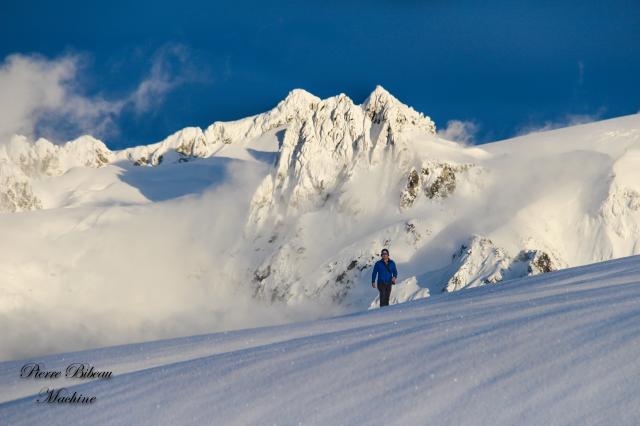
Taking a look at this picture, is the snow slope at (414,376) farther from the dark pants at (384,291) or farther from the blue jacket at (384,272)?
the dark pants at (384,291)

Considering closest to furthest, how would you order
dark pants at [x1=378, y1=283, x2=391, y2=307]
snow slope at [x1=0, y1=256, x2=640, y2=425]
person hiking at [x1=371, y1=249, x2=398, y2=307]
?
snow slope at [x1=0, y1=256, x2=640, y2=425]
person hiking at [x1=371, y1=249, x2=398, y2=307]
dark pants at [x1=378, y1=283, x2=391, y2=307]

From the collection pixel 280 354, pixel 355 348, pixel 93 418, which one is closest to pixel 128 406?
pixel 93 418

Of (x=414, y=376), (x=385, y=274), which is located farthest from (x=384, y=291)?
(x=414, y=376)

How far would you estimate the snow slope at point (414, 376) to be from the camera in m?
9.45

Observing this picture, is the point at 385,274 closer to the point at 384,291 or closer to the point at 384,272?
the point at 384,272

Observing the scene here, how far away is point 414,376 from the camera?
10.6 m

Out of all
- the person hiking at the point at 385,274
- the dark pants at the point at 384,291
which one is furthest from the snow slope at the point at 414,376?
the dark pants at the point at 384,291

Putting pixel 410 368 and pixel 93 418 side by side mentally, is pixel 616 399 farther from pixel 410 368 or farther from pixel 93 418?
pixel 93 418

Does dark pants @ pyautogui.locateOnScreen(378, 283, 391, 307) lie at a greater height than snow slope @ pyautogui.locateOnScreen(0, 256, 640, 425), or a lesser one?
lesser

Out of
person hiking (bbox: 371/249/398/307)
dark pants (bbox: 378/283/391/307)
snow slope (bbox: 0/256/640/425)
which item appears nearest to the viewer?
snow slope (bbox: 0/256/640/425)

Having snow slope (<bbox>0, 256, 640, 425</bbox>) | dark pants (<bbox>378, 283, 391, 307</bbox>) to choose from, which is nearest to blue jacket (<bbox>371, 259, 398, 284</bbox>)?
dark pants (<bbox>378, 283, 391, 307</bbox>)

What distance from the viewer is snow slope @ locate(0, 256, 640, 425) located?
945 centimetres

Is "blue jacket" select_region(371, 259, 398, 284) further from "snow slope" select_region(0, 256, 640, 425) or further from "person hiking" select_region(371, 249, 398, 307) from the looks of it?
"snow slope" select_region(0, 256, 640, 425)

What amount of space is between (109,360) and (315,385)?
19.5 feet
